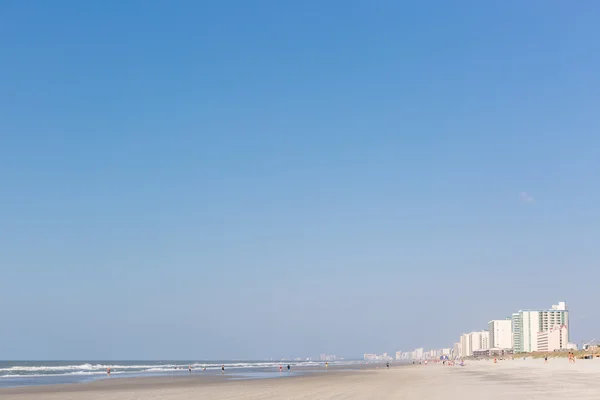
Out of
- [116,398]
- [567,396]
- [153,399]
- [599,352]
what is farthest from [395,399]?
[599,352]

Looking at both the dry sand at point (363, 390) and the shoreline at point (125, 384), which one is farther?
the shoreline at point (125, 384)

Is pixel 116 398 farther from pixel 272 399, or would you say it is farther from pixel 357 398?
pixel 357 398

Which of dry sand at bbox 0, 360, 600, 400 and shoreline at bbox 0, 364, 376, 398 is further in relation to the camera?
shoreline at bbox 0, 364, 376, 398

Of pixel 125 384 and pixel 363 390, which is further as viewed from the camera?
pixel 125 384

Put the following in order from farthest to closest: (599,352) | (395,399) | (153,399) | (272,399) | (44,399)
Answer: (599,352) < (44,399) < (153,399) < (272,399) < (395,399)

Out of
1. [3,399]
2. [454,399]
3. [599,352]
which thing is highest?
[454,399]

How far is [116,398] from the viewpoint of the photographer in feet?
103

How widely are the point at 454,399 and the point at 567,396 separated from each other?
4.51 meters

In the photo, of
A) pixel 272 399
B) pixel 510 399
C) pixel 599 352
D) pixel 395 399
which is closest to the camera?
pixel 510 399

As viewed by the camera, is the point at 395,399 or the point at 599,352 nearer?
the point at 395,399

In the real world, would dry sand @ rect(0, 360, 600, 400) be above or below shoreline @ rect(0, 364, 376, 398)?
above

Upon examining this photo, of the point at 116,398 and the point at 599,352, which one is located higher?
the point at 116,398

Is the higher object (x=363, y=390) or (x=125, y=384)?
(x=363, y=390)

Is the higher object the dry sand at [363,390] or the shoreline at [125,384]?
the dry sand at [363,390]
